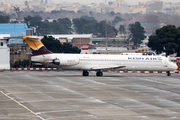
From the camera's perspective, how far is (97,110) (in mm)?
26438

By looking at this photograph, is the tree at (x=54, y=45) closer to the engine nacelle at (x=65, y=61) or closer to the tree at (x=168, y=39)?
the tree at (x=168, y=39)

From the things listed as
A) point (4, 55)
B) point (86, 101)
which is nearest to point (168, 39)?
point (4, 55)

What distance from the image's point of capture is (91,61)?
2051 inches

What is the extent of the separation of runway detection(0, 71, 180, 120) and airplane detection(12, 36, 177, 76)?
744 centimetres

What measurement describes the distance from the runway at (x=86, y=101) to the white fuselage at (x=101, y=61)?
740cm

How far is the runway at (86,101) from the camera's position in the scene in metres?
24.6

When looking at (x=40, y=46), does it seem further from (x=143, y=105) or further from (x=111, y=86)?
(x=143, y=105)

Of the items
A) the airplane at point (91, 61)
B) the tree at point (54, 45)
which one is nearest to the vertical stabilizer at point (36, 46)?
→ the airplane at point (91, 61)

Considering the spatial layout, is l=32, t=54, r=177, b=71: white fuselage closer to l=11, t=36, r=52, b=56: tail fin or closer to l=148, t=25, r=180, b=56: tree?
l=11, t=36, r=52, b=56: tail fin

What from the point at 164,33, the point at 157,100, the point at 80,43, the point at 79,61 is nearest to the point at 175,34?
the point at 164,33

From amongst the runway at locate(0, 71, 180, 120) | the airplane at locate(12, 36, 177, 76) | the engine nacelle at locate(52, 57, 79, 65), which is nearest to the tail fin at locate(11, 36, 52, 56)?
the airplane at locate(12, 36, 177, 76)

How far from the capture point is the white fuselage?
4991cm

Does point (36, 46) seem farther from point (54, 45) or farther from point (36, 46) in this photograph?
point (54, 45)

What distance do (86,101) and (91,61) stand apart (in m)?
22.0
